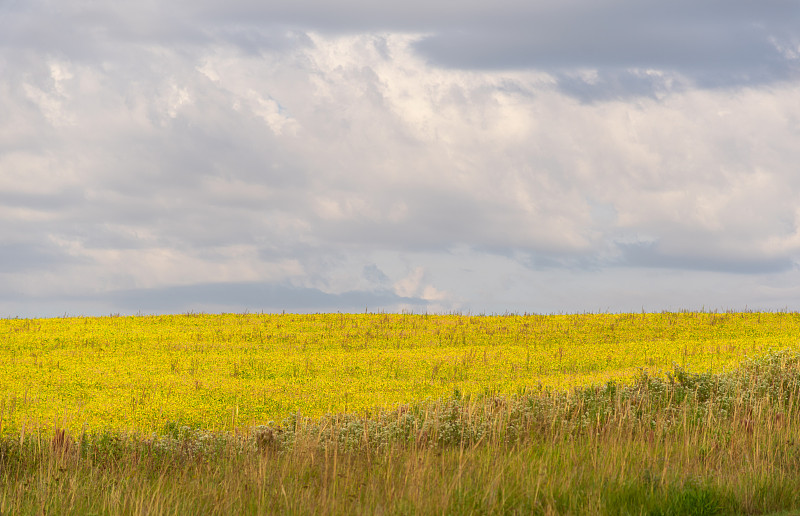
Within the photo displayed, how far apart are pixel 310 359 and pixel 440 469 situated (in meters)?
14.7

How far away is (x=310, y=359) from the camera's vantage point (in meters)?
23.8

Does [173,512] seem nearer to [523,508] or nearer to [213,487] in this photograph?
[213,487]

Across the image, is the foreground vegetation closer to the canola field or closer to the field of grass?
the field of grass

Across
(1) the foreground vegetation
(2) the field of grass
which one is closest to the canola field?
(2) the field of grass

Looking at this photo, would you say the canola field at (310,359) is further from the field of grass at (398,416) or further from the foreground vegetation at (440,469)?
the foreground vegetation at (440,469)

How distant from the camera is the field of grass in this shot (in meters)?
8.35

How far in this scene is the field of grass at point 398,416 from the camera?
835 centimetres

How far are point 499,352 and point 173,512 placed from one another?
18.6 m

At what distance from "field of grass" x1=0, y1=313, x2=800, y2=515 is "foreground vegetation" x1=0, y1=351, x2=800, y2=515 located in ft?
0.14

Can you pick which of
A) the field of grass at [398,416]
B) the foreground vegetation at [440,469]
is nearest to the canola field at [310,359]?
the field of grass at [398,416]

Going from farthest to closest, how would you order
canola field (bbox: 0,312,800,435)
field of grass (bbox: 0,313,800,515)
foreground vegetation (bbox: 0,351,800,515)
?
canola field (bbox: 0,312,800,435), field of grass (bbox: 0,313,800,515), foreground vegetation (bbox: 0,351,800,515)

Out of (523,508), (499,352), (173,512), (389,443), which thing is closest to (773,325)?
(499,352)

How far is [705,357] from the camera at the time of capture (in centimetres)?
2312

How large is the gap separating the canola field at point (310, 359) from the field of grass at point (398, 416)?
11 cm
